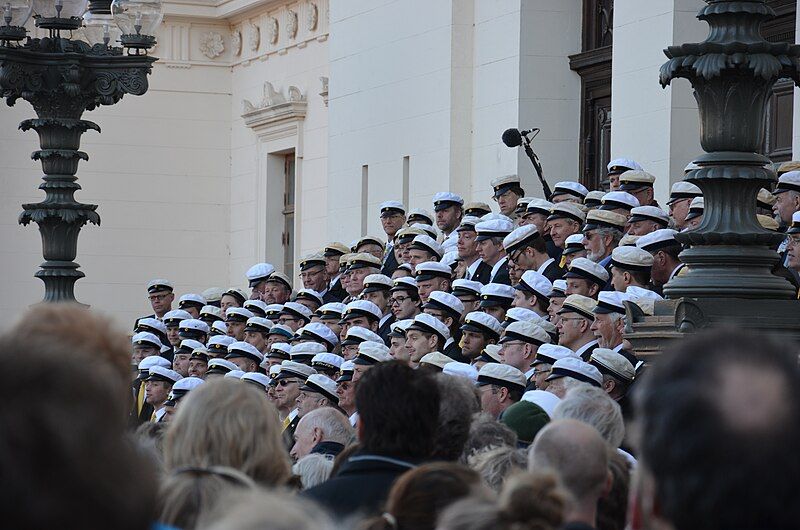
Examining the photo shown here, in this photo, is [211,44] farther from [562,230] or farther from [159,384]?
[562,230]

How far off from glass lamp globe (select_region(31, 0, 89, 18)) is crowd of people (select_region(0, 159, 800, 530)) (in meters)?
2.71

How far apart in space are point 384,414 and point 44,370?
264cm

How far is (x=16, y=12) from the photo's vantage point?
34.2ft

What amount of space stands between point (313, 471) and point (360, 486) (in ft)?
4.71

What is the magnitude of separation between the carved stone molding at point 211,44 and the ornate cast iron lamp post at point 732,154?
18.9m

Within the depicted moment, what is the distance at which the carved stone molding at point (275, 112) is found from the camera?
74.1ft

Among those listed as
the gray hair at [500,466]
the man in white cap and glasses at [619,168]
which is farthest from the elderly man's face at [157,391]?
the gray hair at [500,466]

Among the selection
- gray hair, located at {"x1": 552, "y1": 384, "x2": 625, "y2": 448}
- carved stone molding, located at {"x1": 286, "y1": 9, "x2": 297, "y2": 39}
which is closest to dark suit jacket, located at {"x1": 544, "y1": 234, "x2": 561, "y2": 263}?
gray hair, located at {"x1": 552, "y1": 384, "x2": 625, "y2": 448}

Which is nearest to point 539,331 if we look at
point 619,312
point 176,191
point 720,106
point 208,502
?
point 619,312

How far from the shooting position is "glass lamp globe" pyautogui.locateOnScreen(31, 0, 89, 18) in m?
10.4

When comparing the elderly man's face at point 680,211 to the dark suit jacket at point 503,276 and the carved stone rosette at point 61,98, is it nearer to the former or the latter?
the dark suit jacket at point 503,276

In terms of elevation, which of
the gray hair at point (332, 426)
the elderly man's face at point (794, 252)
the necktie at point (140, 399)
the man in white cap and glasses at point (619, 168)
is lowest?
the necktie at point (140, 399)

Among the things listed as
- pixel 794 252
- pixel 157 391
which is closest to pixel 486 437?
pixel 794 252

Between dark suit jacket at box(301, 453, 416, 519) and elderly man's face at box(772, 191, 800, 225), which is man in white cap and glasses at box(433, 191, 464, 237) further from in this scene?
dark suit jacket at box(301, 453, 416, 519)
